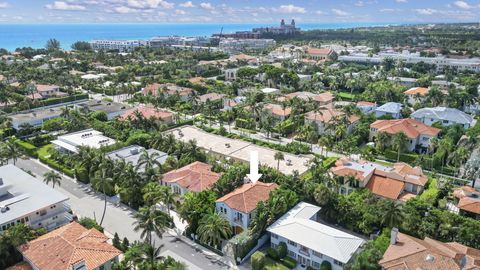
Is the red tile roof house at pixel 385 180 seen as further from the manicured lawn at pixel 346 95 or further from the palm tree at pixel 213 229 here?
the manicured lawn at pixel 346 95

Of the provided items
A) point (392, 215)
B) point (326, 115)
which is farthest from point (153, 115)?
point (392, 215)

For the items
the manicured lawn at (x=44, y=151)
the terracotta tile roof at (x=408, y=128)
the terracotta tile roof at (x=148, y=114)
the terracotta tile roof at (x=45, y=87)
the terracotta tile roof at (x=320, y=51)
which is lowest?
the manicured lawn at (x=44, y=151)

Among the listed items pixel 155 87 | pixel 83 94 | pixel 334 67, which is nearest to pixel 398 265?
pixel 155 87

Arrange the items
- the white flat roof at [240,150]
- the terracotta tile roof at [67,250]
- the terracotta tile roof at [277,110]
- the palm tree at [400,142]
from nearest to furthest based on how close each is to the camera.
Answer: the terracotta tile roof at [67,250] < the white flat roof at [240,150] < the palm tree at [400,142] < the terracotta tile roof at [277,110]

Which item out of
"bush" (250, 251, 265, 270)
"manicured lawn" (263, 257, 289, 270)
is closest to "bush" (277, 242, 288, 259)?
"manicured lawn" (263, 257, 289, 270)

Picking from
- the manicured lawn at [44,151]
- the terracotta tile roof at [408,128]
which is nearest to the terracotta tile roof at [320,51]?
the terracotta tile roof at [408,128]

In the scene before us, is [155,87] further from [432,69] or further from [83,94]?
[432,69]

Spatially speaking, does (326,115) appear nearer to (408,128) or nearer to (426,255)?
(408,128)

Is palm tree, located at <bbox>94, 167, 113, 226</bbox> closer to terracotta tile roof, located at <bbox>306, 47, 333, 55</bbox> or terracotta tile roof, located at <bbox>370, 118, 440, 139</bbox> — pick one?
terracotta tile roof, located at <bbox>370, 118, 440, 139</bbox>
